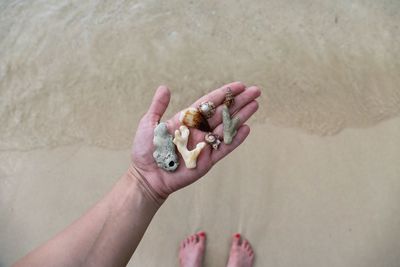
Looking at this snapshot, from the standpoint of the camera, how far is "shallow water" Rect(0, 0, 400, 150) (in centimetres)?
322

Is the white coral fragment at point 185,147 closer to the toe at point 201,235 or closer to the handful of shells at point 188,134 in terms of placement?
the handful of shells at point 188,134

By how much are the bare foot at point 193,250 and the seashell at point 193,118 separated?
2.95ft

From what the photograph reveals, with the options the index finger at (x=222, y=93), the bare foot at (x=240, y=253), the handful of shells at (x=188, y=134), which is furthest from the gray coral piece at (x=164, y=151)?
the bare foot at (x=240, y=253)

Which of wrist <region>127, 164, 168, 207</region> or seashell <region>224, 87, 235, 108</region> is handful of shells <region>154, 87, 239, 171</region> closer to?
seashell <region>224, 87, 235, 108</region>

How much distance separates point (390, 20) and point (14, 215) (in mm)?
3862

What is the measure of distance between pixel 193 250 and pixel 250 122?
1.13 meters

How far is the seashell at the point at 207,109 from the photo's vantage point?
2.40 metres

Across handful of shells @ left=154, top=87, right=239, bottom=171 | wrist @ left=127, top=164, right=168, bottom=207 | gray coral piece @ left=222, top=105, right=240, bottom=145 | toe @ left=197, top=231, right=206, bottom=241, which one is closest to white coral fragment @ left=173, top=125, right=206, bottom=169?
handful of shells @ left=154, top=87, right=239, bottom=171

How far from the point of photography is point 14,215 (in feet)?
9.50

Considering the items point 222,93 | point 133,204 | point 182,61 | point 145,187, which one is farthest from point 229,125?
point 182,61

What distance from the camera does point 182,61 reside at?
349 centimetres

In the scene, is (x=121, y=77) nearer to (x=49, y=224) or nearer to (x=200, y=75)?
(x=200, y=75)

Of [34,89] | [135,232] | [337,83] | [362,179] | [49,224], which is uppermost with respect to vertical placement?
[34,89]

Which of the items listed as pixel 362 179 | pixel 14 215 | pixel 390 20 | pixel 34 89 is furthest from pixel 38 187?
pixel 390 20
